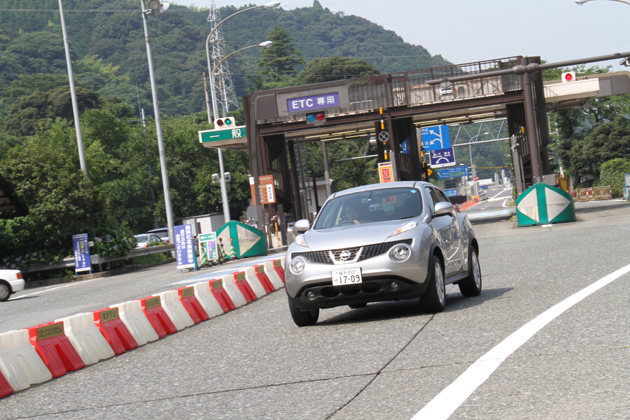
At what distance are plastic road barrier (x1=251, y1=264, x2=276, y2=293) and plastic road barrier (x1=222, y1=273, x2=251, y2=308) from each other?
965 millimetres

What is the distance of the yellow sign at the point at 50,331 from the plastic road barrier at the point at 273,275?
23.9 ft

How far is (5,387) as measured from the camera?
684 cm

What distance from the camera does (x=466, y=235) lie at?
10219 millimetres

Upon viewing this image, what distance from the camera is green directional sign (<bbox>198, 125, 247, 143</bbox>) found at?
135 feet

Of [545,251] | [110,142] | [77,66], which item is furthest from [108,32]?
[545,251]

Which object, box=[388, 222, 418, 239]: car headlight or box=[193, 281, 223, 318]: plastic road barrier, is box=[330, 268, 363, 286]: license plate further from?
box=[193, 281, 223, 318]: plastic road barrier

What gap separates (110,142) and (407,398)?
70.0 meters

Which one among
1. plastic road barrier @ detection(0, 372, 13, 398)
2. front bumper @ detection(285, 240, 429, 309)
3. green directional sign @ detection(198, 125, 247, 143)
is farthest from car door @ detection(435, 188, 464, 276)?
green directional sign @ detection(198, 125, 247, 143)

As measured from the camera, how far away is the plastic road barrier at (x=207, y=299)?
11.2 m

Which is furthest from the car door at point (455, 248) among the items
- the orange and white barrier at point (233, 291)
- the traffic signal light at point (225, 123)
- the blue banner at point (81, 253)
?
the traffic signal light at point (225, 123)

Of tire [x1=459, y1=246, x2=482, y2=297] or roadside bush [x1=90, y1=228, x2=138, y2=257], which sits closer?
tire [x1=459, y1=246, x2=482, y2=297]

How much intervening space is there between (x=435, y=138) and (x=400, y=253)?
49.6 m

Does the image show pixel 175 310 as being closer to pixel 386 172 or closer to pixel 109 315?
pixel 109 315

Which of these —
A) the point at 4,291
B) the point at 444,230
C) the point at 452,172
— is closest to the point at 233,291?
the point at 444,230
